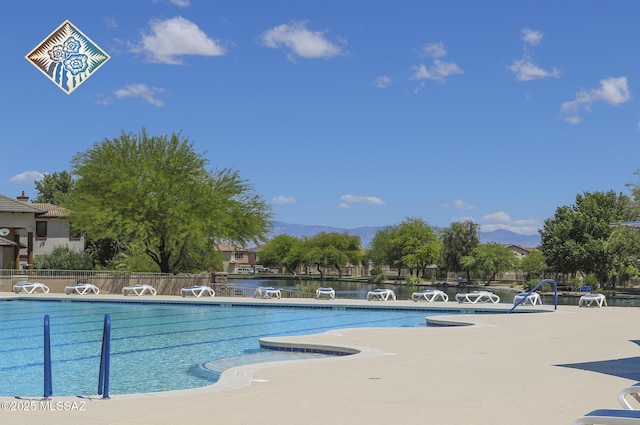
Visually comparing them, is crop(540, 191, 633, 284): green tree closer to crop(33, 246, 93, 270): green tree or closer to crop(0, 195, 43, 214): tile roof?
crop(33, 246, 93, 270): green tree

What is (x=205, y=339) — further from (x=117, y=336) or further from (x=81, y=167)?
(x=81, y=167)

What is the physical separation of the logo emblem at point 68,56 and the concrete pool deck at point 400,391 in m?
12.0

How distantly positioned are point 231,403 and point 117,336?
38.1 ft

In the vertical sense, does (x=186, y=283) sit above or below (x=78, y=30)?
below

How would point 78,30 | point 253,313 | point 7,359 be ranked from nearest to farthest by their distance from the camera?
point 7,359, point 78,30, point 253,313

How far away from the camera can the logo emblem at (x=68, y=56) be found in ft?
74.0

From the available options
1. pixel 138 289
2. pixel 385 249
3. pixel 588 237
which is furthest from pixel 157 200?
pixel 385 249

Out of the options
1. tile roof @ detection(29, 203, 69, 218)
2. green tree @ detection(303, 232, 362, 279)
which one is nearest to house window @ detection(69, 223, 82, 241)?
tile roof @ detection(29, 203, 69, 218)

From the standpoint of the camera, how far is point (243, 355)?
15.2 meters

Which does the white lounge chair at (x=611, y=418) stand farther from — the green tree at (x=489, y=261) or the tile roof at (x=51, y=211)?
the green tree at (x=489, y=261)

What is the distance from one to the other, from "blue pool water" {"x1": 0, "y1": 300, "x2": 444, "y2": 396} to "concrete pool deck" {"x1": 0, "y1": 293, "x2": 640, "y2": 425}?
223cm

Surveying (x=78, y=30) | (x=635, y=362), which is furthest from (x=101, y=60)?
(x=635, y=362)

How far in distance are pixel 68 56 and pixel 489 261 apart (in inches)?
3183

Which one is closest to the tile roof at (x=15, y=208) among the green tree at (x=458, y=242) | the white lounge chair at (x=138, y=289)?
the white lounge chair at (x=138, y=289)
